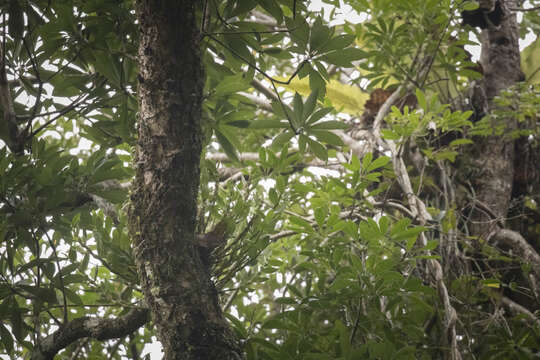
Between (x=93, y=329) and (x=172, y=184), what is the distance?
359mm

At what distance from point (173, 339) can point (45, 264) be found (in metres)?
0.47

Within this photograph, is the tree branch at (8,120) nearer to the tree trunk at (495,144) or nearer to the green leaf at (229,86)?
the green leaf at (229,86)

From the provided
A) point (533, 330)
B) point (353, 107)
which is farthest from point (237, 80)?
point (353, 107)

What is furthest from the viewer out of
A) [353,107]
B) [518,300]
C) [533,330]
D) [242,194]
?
[353,107]

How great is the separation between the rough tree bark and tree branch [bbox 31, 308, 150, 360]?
0.14 m

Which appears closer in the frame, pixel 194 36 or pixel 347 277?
pixel 194 36

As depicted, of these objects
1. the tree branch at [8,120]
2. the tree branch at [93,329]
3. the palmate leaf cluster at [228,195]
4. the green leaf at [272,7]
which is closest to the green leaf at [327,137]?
the palmate leaf cluster at [228,195]

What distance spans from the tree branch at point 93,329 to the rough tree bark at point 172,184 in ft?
0.47

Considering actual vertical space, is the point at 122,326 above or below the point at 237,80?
below

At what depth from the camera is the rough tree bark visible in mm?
704

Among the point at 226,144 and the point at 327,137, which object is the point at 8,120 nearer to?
the point at 226,144

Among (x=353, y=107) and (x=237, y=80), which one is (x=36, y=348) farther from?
(x=353, y=107)

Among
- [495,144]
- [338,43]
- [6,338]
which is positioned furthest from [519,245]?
[6,338]

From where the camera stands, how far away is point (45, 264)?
100 centimetres
